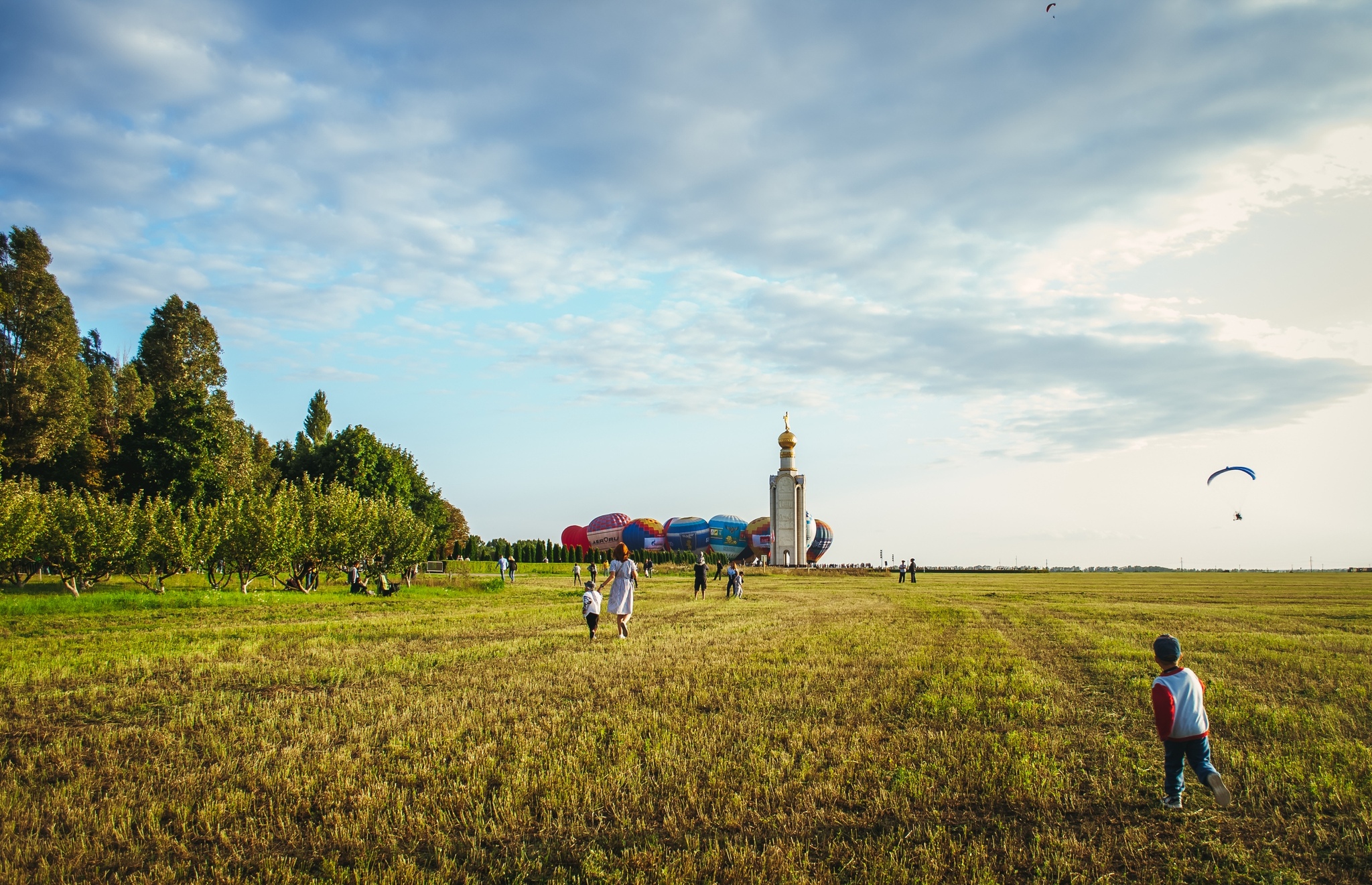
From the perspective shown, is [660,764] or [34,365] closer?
[660,764]

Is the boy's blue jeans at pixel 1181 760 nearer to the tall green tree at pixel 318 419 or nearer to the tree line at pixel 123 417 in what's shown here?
the tree line at pixel 123 417

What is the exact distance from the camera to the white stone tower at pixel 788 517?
351 feet

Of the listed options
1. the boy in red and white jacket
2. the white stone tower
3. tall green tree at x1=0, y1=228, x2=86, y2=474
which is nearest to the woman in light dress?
the boy in red and white jacket

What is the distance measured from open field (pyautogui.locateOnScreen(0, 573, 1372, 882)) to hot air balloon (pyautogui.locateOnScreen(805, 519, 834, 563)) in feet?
321

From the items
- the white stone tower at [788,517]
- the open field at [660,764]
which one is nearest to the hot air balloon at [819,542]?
the white stone tower at [788,517]

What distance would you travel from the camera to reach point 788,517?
354 feet

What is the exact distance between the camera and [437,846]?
5934mm

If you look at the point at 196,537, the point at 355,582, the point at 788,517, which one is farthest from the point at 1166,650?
the point at 788,517

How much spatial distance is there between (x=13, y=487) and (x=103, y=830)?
1304 inches

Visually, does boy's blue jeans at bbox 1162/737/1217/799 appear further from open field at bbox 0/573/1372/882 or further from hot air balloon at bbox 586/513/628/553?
hot air balloon at bbox 586/513/628/553

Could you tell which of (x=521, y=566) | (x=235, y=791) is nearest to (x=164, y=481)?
(x=521, y=566)

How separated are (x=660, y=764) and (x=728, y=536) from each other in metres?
111

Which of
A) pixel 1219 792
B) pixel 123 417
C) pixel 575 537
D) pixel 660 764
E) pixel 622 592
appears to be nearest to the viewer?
pixel 1219 792

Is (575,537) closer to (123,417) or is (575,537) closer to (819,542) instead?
(819,542)
